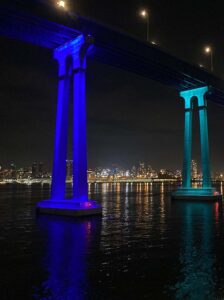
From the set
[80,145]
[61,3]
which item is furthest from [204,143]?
[61,3]

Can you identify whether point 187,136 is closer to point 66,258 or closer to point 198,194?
point 198,194

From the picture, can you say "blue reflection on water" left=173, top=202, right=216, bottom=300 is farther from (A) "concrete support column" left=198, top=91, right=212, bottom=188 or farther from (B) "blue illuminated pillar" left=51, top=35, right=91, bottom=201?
(A) "concrete support column" left=198, top=91, right=212, bottom=188

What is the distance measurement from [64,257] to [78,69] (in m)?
16.9

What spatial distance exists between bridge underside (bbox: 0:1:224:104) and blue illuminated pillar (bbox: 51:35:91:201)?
0.96 meters

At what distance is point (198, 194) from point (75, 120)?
23.2m

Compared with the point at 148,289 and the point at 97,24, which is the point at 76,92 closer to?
the point at 97,24

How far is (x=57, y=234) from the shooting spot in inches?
646

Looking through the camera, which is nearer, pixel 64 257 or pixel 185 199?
pixel 64 257

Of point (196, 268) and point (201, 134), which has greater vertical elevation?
point (201, 134)

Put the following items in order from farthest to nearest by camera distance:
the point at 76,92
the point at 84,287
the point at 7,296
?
the point at 76,92
the point at 84,287
the point at 7,296

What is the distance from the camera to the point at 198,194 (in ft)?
141

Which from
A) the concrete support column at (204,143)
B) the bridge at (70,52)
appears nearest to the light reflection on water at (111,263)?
the bridge at (70,52)

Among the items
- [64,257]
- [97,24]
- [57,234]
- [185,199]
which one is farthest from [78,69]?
[185,199]

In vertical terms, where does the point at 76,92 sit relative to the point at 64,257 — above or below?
above
